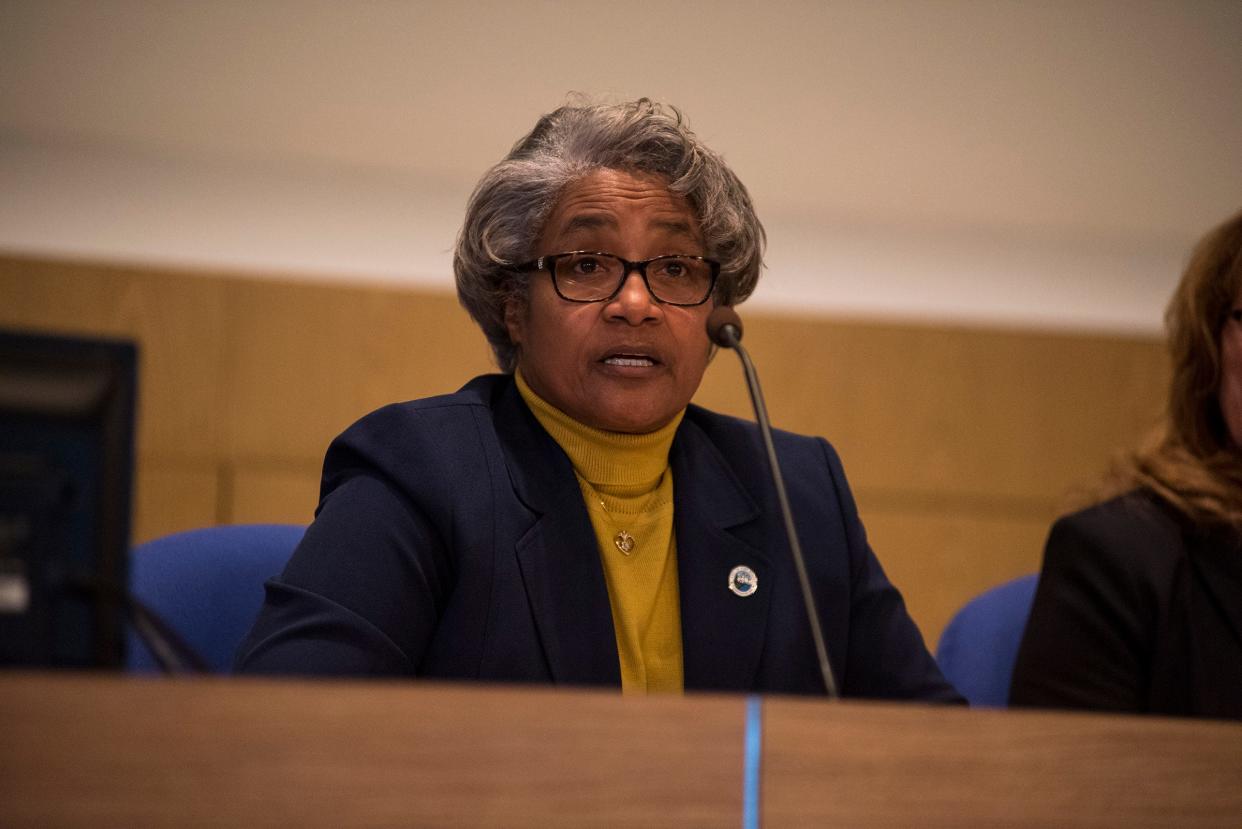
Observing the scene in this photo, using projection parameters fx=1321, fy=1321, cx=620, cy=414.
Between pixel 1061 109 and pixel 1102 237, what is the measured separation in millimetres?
559

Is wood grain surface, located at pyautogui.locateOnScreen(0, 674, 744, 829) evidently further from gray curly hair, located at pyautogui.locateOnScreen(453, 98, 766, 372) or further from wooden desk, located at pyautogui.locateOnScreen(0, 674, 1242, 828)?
gray curly hair, located at pyautogui.locateOnScreen(453, 98, 766, 372)

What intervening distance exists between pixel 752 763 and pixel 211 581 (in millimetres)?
947

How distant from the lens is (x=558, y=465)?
1574mm

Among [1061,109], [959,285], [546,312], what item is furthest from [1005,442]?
[546,312]

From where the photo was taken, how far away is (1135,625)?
167cm

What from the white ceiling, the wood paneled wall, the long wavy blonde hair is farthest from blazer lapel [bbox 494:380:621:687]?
the white ceiling

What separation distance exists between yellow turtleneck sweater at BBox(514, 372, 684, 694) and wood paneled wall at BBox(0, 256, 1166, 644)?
180 cm

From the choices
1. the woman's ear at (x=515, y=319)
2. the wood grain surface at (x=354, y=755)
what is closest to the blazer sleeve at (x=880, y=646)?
the woman's ear at (x=515, y=319)

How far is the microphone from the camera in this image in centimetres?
107

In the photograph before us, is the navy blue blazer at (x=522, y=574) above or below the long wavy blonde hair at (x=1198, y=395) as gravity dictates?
below

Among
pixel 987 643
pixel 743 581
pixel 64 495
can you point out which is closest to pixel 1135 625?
pixel 987 643

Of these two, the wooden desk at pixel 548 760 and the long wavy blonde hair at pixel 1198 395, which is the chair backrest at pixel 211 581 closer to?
the wooden desk at pixel 548 760

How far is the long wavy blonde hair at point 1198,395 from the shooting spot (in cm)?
180

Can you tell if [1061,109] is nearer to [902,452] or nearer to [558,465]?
[902,452]
